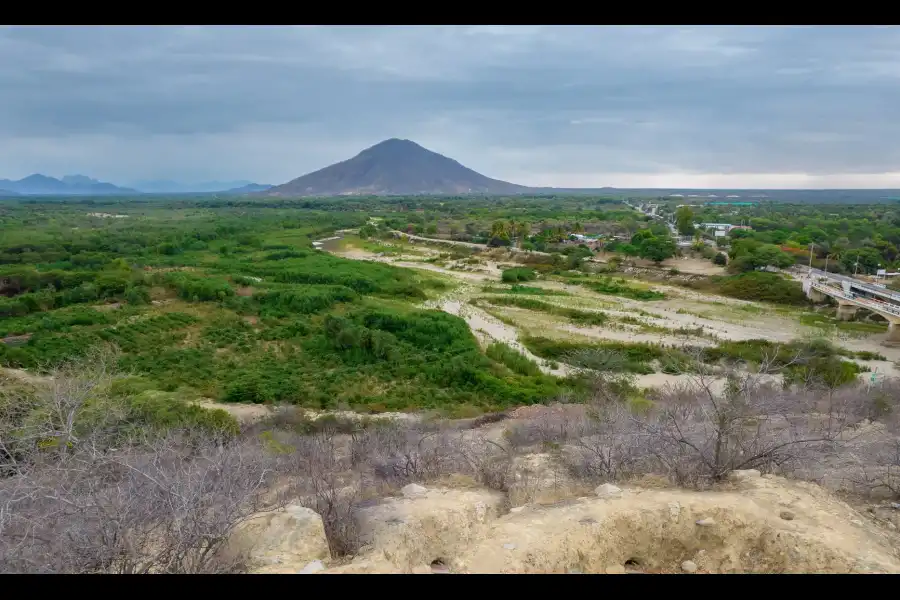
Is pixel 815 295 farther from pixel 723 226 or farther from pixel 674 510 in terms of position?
pixel 723 226

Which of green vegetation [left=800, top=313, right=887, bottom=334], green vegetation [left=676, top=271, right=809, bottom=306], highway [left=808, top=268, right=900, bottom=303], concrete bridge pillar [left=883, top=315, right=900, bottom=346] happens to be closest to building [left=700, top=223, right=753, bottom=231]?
green vegetation [left=676, top=271, right=809, bottom=306]

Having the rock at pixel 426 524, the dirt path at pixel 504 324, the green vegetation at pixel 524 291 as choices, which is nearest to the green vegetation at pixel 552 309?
the dirt path at pixel 504 324

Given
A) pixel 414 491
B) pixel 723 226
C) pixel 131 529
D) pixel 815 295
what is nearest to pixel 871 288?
pixel 815 295

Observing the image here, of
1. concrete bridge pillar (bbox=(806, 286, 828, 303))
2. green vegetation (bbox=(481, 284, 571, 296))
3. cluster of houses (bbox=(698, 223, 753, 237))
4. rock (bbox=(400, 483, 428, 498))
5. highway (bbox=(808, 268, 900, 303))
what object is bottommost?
green vegetation (bbox=(481, 284, 571, 296))

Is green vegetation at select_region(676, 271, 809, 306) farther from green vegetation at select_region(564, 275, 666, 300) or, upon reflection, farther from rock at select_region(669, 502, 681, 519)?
rock at select_region(669, 502, 681, 519)

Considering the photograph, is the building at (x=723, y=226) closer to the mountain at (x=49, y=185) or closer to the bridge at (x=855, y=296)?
the bridge at (x=855, y=296)
